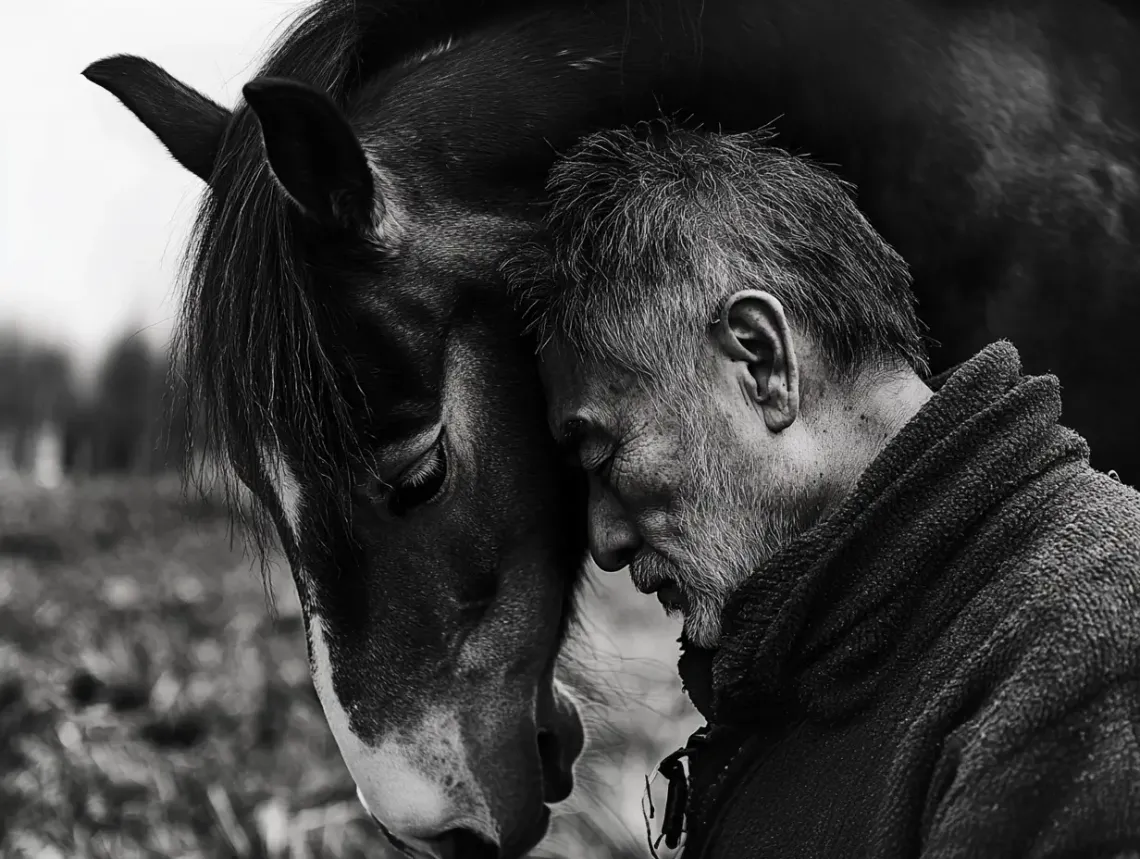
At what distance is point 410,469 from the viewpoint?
1.72 metres

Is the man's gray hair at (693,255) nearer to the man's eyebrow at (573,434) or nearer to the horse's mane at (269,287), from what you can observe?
the man's eyebrow at (573,434)

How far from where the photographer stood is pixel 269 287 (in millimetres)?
1704

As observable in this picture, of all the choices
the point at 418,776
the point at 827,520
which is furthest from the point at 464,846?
the point at 827,520

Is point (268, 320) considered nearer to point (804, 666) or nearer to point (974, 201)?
point (804, 666)

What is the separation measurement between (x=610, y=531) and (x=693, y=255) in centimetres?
39

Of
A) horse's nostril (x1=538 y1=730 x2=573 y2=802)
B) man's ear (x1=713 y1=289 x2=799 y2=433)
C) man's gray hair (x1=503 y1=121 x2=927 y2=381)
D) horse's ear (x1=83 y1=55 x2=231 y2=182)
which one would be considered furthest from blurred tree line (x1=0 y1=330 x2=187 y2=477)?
man's ear (x1=713 y1=289 x2=799 y2=433)

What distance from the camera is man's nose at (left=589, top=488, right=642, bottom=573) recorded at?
5.27 ft

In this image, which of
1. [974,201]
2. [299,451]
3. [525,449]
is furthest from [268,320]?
[974,201]

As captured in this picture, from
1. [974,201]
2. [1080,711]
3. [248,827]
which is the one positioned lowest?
[248,827]

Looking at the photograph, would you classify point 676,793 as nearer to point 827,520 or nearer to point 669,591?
point 669,591

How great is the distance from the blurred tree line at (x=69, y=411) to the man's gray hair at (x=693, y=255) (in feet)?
39.6

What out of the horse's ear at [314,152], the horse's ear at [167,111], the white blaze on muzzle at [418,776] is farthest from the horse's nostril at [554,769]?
the horse's ear at [167,111]

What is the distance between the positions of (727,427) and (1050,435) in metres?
0.37

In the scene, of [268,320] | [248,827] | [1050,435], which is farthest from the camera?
[248,827]
